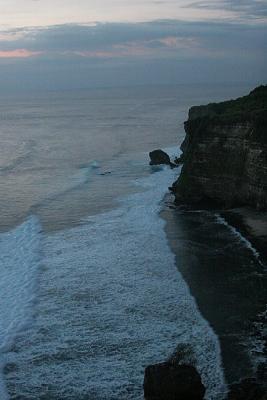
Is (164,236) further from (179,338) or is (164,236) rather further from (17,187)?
(17,187)

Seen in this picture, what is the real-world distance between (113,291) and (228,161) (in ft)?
61.0

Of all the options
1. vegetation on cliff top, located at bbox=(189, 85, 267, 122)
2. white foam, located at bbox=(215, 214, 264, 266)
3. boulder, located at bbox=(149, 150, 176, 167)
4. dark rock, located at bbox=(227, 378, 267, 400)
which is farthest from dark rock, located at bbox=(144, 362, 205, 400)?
boulder, located at bbox=(149, 150, 176, 167)

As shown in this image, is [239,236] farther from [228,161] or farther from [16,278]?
[16,278]

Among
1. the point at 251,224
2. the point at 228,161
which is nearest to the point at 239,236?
the point at 251,224

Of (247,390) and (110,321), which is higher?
(247,390)

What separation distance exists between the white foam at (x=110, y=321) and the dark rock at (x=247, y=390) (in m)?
0.52

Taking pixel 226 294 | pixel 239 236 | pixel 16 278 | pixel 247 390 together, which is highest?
pixel 247 390

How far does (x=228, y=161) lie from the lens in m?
40.9

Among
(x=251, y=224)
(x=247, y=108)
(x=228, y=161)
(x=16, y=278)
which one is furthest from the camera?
(x=247, y=108)

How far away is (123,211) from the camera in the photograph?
41656 mm

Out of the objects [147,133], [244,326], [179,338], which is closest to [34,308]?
[179,338]

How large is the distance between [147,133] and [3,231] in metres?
65.8

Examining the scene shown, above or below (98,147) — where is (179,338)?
above

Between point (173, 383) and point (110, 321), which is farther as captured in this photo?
point (110, 321)
